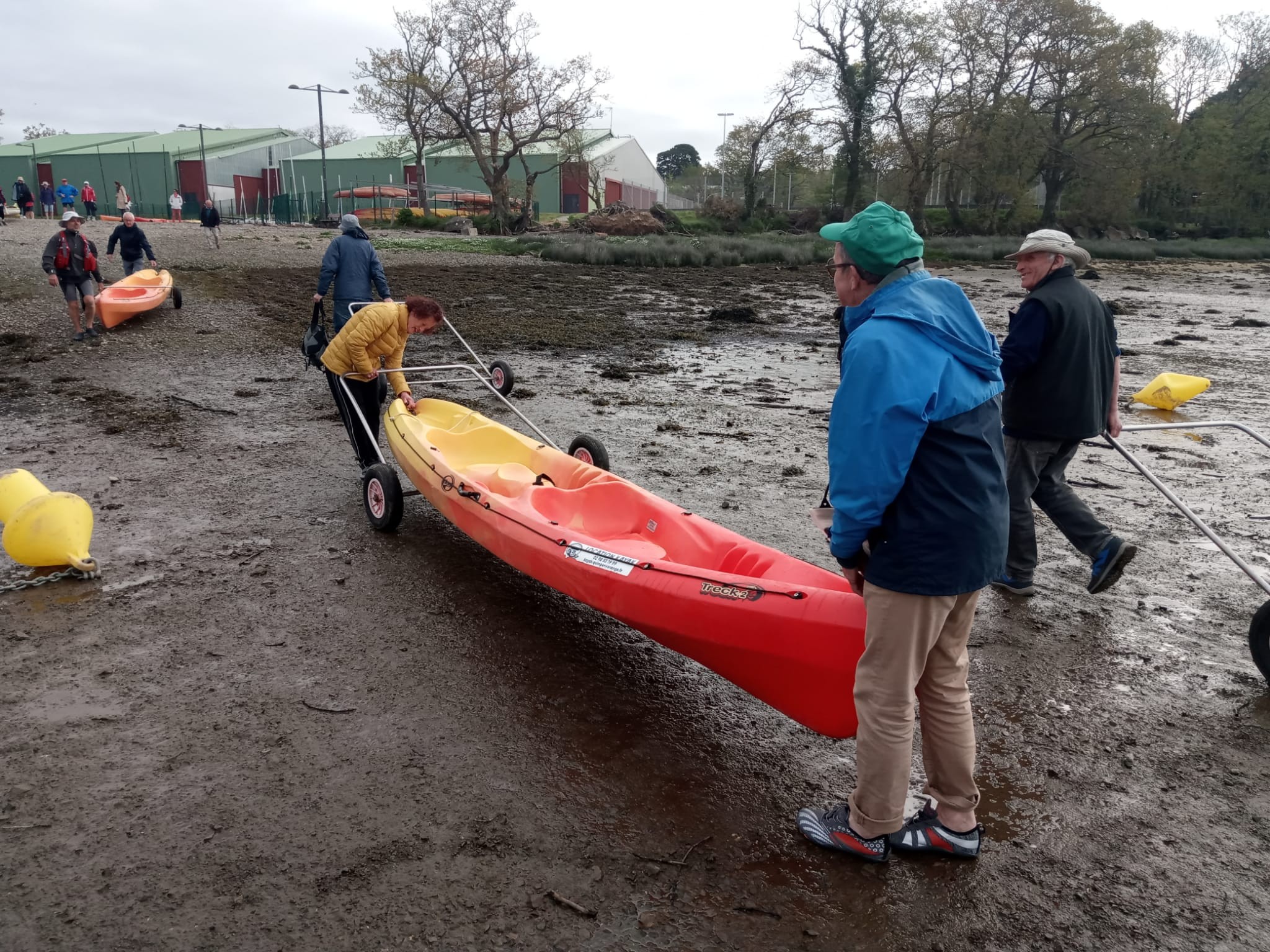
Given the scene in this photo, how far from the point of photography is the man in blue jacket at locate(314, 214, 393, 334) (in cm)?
830

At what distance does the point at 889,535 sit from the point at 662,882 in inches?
52.6

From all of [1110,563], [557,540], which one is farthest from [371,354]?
[1110,563]

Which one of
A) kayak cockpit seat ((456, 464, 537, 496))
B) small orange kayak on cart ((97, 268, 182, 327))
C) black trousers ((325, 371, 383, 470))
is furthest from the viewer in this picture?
small orange kayak on cart ((97, 268, 182, 327))

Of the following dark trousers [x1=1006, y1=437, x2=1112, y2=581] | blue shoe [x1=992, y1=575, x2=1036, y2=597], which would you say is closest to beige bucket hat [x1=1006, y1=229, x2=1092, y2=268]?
dark trousers [x1=1006, y1=437, x2=1112, y2=581]

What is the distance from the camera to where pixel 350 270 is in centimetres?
839

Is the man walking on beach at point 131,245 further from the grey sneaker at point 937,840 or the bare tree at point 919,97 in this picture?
the bare tree at point 919,97

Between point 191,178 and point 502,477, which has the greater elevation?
point 191,178

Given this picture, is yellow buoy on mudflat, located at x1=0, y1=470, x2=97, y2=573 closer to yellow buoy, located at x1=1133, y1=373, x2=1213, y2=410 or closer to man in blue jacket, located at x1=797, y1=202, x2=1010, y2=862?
man in blue jacket, located at x1=797, y1=202, x2=1010, y2=862

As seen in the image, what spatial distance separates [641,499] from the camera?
475 centimetres

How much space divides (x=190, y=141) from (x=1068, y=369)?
66.5 metres

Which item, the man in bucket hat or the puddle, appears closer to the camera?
the puddle

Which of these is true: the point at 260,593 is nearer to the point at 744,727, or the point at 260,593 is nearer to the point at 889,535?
the point at 744,727

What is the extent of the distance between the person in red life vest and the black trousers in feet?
25.2

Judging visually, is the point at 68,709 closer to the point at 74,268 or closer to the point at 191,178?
the point at 74,268
